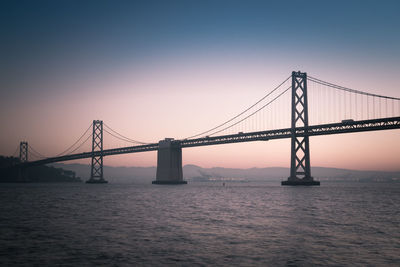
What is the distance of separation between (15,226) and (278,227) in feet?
37.6

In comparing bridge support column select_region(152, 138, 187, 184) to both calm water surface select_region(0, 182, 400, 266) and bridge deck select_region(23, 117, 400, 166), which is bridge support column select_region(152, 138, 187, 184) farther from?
calm water surface select_region(0, 182, 400, 266)

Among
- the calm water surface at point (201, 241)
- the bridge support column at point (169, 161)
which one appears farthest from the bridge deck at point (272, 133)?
the calm water surface at point (201, 241)

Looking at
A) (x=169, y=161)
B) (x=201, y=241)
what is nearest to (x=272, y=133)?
(x=169, y=161)

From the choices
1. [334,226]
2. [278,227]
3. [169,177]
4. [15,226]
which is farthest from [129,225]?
[169,177]

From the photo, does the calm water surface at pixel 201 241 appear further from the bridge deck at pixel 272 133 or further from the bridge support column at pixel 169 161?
the bridge support column at pixel 169 161

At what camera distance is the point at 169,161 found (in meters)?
86.6

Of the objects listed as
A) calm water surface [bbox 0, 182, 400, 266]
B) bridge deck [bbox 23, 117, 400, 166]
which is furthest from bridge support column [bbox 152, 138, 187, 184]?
calm water surface [bbox 0, 182, 400, 266]

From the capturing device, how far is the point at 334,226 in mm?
17844

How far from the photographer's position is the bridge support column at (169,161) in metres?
86.4

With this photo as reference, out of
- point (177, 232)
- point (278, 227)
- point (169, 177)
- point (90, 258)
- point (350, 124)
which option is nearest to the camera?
point (90, 258)

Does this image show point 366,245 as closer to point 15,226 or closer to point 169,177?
point 15,226

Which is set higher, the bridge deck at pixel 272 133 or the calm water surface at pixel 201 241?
the bridge deck at pixel 272 133

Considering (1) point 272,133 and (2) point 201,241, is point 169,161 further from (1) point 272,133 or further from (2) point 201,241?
(2) point 201,241

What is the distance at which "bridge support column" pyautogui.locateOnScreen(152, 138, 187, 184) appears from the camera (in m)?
86.4
